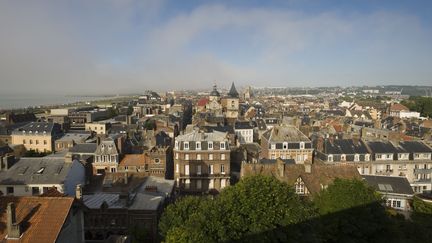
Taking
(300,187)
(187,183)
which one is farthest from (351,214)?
(187,183)

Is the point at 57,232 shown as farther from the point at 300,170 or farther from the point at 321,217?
the point at 300,170

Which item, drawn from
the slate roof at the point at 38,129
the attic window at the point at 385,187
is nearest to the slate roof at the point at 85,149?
the slate roof at the point at 38,129

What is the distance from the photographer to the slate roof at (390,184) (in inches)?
1619

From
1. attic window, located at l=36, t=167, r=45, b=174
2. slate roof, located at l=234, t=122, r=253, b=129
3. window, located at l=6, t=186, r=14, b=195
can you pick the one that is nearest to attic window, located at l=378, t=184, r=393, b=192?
attic window, located at l=36, t=167, r=45, b=174

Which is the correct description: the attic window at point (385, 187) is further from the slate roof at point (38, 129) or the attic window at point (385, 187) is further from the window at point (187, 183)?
the slate roof at point (38, 129)

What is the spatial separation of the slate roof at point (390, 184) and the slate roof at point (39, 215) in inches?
1280

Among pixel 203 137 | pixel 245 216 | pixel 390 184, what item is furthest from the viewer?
pixel 203 137

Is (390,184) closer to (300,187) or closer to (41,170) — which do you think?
(300,187)

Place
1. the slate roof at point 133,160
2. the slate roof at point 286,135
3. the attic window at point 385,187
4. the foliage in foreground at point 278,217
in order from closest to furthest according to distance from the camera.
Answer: the foliage in foreground at point 278,217
the attic window at point 385,187
the slate roof at point 133,160
the slate roof at point 286,135

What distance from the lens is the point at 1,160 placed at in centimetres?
4050

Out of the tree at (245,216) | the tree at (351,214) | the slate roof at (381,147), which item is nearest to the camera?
the tree at (245,216)

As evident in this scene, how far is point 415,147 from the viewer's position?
55406mm

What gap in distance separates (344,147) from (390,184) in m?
12.8

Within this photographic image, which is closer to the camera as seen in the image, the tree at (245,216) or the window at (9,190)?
the tree at (245,216)
